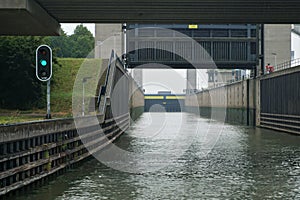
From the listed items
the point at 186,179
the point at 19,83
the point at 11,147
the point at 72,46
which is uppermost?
the point at 72,46

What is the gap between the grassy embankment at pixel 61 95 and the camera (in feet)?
116

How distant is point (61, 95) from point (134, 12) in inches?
667

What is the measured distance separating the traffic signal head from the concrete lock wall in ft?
141

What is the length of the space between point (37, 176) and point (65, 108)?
26444 millimetres

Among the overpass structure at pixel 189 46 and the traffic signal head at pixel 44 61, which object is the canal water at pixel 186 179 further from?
the overpass structure at pixel 189 46

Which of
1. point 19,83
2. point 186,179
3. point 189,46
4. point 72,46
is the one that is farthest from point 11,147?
point 72,46

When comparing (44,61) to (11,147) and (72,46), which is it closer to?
(11,147)

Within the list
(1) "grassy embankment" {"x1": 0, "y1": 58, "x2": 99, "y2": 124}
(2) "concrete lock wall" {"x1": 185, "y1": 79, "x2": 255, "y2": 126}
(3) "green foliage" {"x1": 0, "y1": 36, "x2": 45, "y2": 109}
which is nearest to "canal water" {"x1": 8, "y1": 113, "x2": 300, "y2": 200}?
(1) "grassy embankment" {"x1": 0, "y1": 58, "x2": 99, "y2": 124}

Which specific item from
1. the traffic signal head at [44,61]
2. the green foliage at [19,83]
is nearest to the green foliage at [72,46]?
the green foliage at [19,83]

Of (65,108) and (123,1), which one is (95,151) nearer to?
(123,1)

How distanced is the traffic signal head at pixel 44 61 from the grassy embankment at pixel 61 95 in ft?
49.3

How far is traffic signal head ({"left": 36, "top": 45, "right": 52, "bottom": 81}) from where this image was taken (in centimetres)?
1678

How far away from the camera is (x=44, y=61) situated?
16.9m

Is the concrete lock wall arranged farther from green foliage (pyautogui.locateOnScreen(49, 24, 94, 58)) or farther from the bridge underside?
green foliage (pyautogui.locateOnScreen(49, 24, 94, 58))
